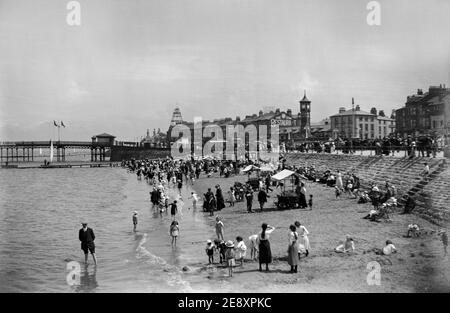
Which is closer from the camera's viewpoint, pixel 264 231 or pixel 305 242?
pixel 264 231

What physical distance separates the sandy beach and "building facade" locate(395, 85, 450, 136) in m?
46.6

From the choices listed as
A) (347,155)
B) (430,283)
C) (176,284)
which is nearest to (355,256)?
(430,283)

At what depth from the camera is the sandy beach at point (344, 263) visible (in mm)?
11391

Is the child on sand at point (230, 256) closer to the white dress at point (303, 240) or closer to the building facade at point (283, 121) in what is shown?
the white dress at point (303, 240)

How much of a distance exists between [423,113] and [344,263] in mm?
66570

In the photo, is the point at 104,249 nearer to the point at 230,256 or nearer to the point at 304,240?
the point at 230,256

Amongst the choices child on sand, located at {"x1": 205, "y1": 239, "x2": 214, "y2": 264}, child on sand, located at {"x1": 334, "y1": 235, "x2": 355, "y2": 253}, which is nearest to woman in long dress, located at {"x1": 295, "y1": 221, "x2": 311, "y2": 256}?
child on sand, located at {"x1": 334, "y1": 235, "x2": 355, "y2": 253}

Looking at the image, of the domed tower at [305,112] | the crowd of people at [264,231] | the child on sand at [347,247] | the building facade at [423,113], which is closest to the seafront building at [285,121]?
the domed tower at [305,112]

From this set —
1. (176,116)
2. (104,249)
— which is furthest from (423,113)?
(176,116)

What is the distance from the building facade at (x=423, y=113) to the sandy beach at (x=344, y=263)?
4661 cm

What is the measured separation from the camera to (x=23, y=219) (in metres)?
28.3

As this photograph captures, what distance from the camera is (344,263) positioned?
43.7 feet

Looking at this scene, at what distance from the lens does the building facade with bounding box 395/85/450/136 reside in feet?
214

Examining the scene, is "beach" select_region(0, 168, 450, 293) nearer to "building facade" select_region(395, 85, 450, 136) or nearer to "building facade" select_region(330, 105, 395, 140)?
"building facade" select_region(395, 85, 450, 136)
